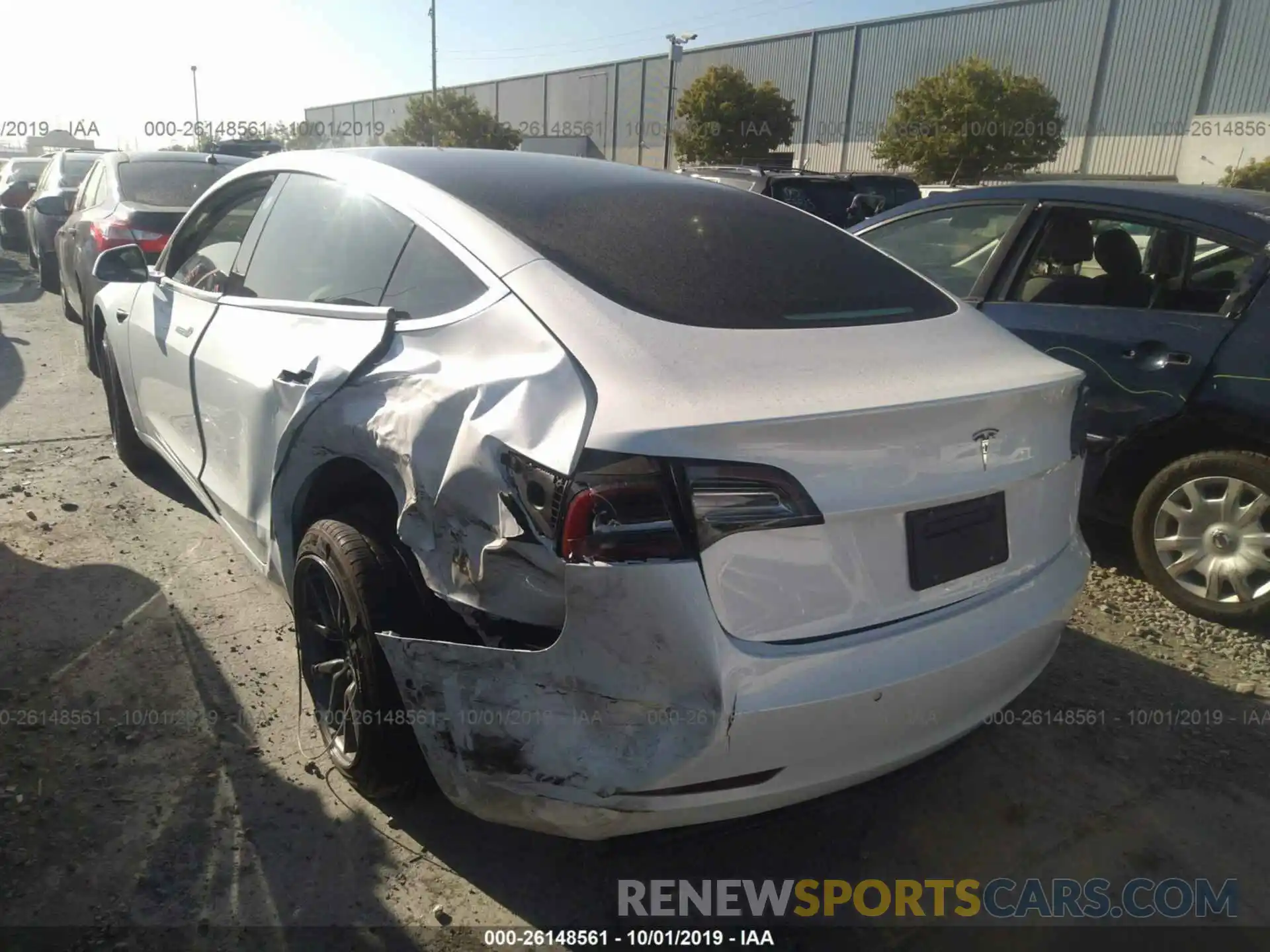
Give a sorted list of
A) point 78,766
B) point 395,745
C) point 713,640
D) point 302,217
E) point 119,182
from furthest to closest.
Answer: point 119,182 → point 302,217 → point 78,766 → point 395,745 → point 713,640

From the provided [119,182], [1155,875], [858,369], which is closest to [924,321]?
[858,369]

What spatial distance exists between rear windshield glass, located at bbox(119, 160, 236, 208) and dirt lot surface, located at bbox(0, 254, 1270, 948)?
14.2ft

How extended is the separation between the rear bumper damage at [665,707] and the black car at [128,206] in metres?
5.63

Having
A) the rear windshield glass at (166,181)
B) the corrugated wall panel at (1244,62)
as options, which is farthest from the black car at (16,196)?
the corrugated wall panel at (1244,62)

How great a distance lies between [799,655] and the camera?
1846 mm

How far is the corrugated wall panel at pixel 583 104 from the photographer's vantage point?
5672 centimetres

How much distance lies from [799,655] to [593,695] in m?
0.41

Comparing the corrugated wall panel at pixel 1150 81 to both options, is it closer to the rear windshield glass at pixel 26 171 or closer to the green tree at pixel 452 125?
the green tree at pixel 452 125

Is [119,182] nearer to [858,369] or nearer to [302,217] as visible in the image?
[302,217]

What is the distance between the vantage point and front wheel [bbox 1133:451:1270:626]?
3.61 metres

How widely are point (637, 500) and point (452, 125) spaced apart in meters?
51.5

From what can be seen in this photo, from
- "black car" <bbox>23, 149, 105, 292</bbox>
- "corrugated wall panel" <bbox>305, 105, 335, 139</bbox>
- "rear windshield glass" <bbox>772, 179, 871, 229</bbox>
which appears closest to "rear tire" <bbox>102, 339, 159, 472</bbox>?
"black car" <bbox>23, 149, 105, 292</bbox>

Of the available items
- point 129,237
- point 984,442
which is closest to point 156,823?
point 984,442

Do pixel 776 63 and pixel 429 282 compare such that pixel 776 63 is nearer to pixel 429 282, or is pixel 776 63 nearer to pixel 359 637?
pixel 429 282
